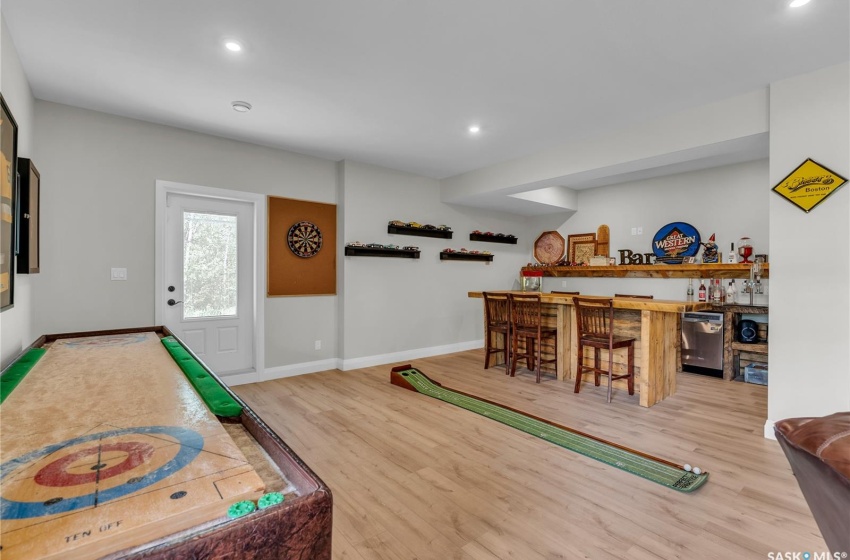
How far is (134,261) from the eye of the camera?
146 inches

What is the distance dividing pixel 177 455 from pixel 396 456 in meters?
1.92

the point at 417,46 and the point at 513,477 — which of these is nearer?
the point at 513,477

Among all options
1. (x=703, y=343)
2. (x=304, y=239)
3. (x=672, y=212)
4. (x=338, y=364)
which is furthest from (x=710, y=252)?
(x=304, y=239)

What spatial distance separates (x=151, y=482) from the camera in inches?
30.6

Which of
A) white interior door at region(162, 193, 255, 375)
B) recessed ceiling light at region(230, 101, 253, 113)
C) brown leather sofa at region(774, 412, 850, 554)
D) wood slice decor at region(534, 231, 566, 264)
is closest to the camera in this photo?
brown leather sofa at region(774, 412, 850, 554)

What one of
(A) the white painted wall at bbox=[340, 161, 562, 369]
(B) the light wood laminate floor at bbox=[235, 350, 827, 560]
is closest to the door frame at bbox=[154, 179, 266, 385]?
(B) the light wood laminate floor at bbox=[235, 350, 827, 560]

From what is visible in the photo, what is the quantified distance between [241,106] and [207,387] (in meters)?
2.77

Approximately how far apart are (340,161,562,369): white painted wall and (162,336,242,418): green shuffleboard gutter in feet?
9.52

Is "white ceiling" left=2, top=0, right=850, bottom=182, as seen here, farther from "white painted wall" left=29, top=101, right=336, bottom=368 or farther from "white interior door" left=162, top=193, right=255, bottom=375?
"white interior door" left=162, top=193, right=255, bottom=375

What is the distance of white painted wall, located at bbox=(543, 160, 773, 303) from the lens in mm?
4938

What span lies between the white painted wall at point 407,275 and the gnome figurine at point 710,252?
2836 mm

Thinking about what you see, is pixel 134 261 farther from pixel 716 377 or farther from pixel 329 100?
pixel 716 377

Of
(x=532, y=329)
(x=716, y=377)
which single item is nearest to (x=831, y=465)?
(x=532, y=329)

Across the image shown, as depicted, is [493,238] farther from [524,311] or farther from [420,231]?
[524,311]
